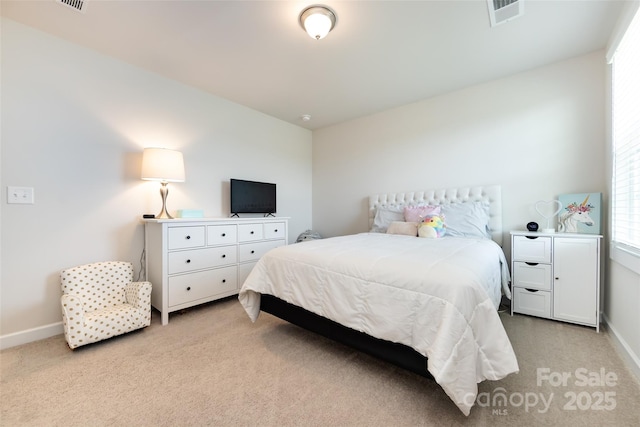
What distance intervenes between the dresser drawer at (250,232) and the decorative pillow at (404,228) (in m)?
1.59

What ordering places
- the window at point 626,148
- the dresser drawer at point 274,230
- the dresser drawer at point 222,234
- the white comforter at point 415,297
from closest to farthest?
1. the white comforter at point 415,297
2. the window at point 626,148
3. the dresser drawer at point 222,234
4. the dresser drawer at point 274,230

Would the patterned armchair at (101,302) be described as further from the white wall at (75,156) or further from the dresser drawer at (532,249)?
the dresser drawer at (532,249)

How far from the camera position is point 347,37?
2.14 m

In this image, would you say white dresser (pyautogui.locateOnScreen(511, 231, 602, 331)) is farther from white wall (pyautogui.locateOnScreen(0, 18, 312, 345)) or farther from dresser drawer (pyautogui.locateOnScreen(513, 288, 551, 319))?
white wall (pyautogui.locateOnScreen(0, 18, 312, 345))

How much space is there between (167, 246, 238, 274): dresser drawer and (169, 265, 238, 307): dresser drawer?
6 cm

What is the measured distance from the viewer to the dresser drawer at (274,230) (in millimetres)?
3253

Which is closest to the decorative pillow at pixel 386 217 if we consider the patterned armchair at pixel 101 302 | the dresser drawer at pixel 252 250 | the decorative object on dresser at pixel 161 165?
the dresser drawer at pixel 252 250

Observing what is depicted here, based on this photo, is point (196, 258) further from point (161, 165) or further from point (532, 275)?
point (532, 275)

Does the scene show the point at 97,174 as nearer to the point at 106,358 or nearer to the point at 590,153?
the point at 106,358

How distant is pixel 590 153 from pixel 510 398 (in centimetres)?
245

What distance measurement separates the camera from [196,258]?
2549 mm

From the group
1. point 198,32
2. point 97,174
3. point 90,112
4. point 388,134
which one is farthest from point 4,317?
point 388,134

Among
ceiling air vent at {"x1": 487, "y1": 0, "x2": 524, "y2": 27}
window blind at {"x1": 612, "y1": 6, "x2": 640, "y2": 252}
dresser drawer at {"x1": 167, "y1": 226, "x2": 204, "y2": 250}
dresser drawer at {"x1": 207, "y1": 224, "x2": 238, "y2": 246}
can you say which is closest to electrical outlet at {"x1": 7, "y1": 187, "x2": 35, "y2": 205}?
dresser drawer at {"x1": 167, "y1": 226, "x2": 204, "y2": 250}

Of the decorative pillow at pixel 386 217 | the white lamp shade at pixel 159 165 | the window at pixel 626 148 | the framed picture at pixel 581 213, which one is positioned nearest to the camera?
the window at pixel 626 148
